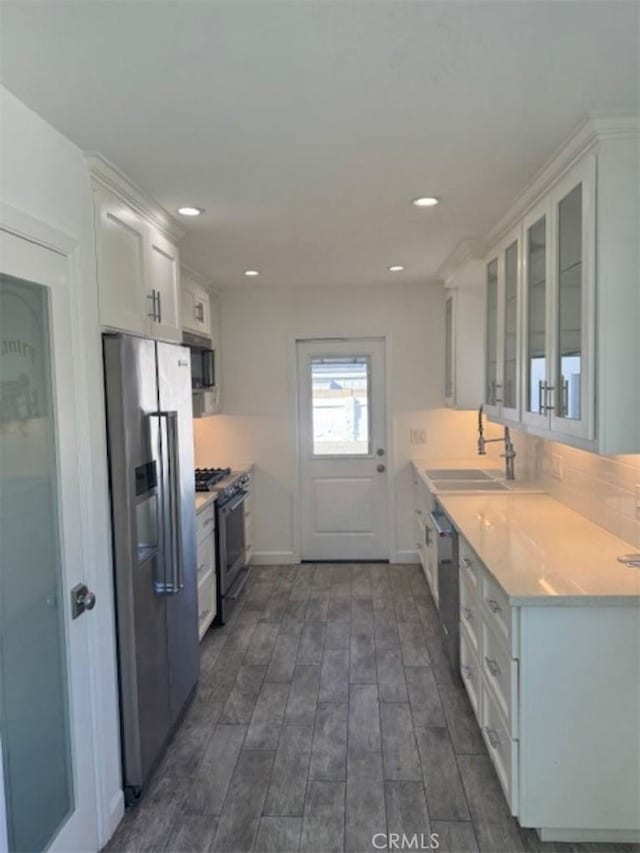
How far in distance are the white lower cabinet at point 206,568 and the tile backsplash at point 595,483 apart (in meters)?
2.12

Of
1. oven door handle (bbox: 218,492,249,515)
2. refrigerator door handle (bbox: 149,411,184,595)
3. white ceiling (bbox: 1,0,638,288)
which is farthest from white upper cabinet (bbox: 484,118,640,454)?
oven door handle (bbox: 218,492,249,515)

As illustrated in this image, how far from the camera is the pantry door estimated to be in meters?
4.95

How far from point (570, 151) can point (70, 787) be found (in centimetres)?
276

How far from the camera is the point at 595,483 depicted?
264 cm

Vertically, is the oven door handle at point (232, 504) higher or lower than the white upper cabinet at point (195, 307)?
lower

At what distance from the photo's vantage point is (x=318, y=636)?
359cm

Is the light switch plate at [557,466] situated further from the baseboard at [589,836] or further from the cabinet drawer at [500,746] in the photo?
the baseboard at [589,836]

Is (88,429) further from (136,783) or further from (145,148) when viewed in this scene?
(136,783)

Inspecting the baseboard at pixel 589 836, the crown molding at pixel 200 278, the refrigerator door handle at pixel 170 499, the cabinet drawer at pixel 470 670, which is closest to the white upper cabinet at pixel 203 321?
the crown molding at pixel 200 278

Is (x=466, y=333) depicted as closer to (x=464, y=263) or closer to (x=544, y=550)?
(x=464, y=263)

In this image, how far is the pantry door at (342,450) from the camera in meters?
4.95

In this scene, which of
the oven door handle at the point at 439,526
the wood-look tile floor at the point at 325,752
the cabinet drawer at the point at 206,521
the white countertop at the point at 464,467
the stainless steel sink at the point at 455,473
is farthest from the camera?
the stainless steel sink at the point at 455,473

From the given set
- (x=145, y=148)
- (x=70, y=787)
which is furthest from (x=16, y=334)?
(x=70, y=787)

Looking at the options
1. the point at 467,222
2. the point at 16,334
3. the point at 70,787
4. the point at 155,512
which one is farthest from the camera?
the point at 467,222
